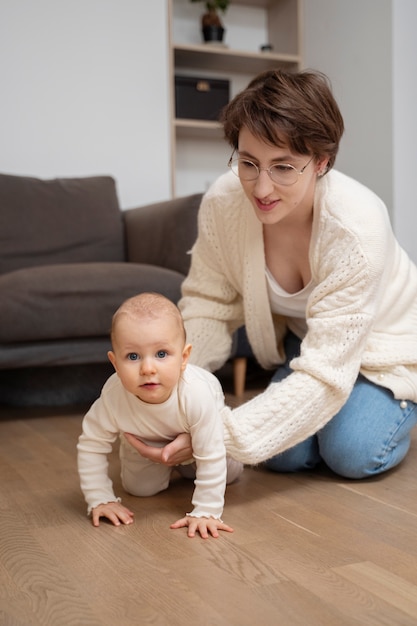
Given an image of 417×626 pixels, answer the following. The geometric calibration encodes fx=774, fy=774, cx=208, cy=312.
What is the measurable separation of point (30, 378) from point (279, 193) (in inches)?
57.7

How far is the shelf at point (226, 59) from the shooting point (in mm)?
3881

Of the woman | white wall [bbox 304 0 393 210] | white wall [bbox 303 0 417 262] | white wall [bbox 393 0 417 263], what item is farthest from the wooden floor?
white wall [bbox 304 0 393 210]

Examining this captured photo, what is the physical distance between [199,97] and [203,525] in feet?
9.88

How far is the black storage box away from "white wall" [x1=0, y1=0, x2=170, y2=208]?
142 millimetres

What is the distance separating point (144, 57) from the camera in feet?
12.1

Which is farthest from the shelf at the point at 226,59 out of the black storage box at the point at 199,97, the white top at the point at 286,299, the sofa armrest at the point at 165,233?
the white top at the point at 286,299

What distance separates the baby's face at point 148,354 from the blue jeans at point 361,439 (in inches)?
19.0

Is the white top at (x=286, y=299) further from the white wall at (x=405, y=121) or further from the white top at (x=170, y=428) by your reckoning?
the white wall at (x=405, y=121)

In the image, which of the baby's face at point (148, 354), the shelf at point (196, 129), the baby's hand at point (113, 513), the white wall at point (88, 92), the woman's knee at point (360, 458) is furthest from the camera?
the shelf at point (196, 129)

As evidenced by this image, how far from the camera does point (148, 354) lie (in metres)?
1.22

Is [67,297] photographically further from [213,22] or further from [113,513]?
[213,22]

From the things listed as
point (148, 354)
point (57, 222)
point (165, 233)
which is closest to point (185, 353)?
point (148, 354)

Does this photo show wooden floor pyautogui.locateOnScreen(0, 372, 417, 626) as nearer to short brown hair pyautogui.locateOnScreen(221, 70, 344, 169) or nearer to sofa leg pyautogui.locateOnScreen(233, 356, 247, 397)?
short brown hair pyautogui.locateOnScreen(221, 70, 344, 169)

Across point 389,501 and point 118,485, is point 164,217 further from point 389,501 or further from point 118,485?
point 389,501
